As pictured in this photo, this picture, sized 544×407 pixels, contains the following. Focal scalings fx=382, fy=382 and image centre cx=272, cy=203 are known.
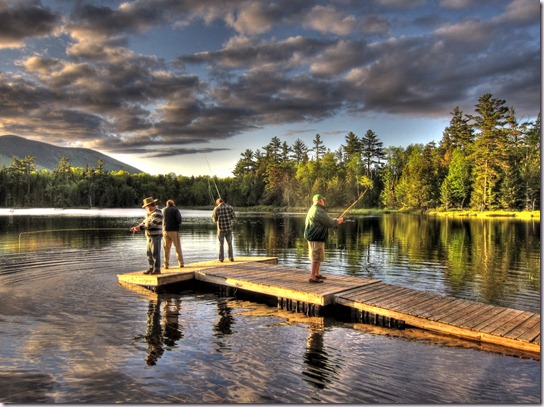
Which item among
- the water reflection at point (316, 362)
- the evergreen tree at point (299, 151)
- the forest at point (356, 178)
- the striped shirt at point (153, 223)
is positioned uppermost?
the evergreen tree at point (299, 151)

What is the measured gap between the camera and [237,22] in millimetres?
9562

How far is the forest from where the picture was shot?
52719mm

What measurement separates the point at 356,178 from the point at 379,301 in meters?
78.8

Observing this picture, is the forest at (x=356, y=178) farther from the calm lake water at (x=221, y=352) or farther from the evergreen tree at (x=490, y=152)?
the calm lake water at (x=221, y=352)

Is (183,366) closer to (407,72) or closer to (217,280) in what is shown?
(217,280)

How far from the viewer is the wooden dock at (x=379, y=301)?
23.4 feet

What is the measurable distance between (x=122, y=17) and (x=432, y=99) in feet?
30.9

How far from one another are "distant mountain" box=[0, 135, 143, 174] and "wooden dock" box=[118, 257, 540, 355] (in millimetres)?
63627

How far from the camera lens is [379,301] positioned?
28.9 feet

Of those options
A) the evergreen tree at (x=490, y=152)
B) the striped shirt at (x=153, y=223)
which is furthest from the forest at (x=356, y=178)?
the striped shirt at (x=153, y=223)

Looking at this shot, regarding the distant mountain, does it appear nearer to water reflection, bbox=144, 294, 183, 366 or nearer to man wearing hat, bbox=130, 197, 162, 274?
man wearing hat, bbox=130, 197, 162, 274

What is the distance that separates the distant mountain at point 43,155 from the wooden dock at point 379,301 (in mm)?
63627

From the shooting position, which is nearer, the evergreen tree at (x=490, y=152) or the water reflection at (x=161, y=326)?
the water reflection at (x=161, y=326)

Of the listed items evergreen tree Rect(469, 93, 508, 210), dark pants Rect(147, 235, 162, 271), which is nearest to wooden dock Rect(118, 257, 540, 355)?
dark pants Rect(147, 235, 162, 271)
